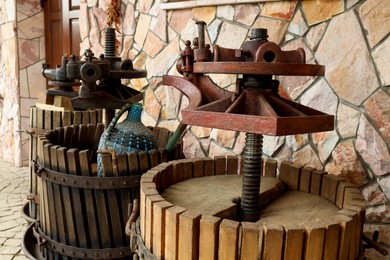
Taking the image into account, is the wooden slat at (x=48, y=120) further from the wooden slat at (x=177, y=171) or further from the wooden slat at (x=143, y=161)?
the wooden slat at (x=177, y=171)

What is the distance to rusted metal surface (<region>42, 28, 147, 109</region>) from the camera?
2084 millimetres

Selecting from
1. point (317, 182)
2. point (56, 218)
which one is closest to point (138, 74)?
point (56, 218)

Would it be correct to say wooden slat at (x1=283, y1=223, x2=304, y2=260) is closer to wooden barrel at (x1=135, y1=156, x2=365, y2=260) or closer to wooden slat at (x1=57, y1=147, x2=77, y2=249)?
wooden barrel at (x1=135, y1=156, x2=365, y2=260)

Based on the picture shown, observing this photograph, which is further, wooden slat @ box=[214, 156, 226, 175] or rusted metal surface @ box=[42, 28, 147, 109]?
wooden slat @ box=[214, 156, 226, 175]

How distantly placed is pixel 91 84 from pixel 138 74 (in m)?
0.36

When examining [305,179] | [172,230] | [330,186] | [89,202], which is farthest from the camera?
[89,202]

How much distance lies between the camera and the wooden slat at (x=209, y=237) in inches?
51.8

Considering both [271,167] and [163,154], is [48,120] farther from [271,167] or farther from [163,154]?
[271,167]

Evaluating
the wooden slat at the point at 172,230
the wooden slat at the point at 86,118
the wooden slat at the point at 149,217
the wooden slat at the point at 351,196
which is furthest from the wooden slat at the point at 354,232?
the wooden slat at the point at 86,118

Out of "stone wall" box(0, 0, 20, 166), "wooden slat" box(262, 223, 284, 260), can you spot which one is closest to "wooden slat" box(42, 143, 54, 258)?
"wooden slat" box(262, 223, 284, 260)

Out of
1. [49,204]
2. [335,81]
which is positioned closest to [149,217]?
[49,204]

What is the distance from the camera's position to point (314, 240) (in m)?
1.29

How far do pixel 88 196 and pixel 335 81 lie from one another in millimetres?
1680

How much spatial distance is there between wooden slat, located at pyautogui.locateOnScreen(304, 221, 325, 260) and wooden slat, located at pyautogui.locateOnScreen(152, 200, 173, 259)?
1.70 ft
